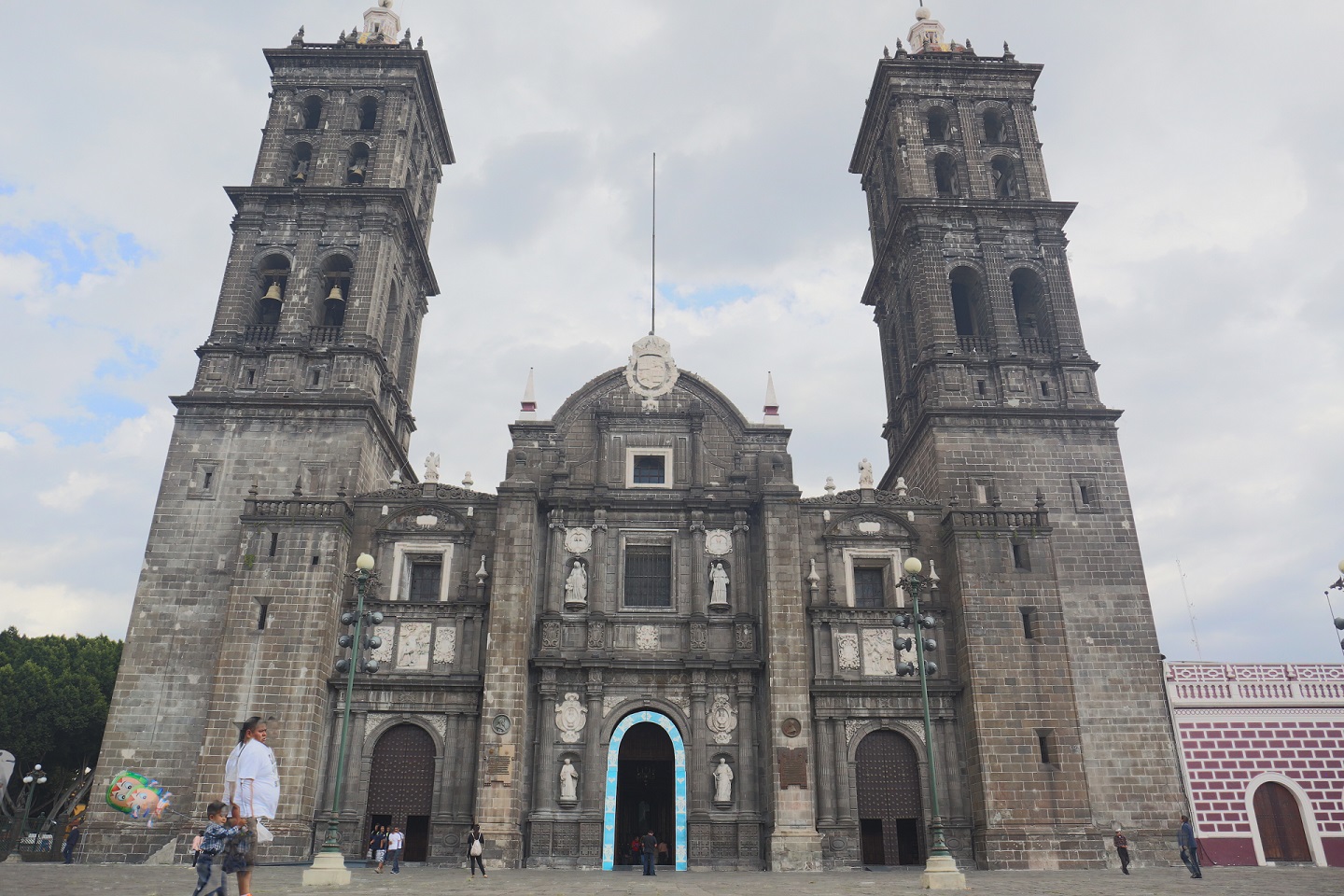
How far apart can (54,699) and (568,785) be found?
87.1 feet

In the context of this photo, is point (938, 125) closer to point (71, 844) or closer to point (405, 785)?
point (405, 785)

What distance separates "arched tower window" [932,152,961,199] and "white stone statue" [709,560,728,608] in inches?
714

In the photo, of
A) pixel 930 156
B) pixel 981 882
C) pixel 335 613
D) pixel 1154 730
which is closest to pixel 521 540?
pixel 335 613

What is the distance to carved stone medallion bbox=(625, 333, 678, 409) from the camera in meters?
32.8

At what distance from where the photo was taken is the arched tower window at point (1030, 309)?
3434cm

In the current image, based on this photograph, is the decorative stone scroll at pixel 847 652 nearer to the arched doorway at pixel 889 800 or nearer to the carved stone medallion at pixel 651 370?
the arched doorway at pixel 889 800

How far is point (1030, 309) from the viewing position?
36.4 m

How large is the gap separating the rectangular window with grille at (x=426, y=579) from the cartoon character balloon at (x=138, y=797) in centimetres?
861

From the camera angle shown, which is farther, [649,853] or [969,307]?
[969,307]

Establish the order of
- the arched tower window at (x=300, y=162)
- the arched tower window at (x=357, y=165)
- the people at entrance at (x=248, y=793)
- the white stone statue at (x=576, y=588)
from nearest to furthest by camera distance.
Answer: the people at entrance at (x=248, y=793)
the white stone statue at (x=576, y=588)
the arched tower window at (x=300, y=162)
the arched tower window at (x=357, y=165)

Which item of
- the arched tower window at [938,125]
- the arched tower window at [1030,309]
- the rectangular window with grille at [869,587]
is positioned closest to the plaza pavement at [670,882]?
the rectangular window with grille at [869,587]

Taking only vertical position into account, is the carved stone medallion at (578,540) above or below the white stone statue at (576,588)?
above

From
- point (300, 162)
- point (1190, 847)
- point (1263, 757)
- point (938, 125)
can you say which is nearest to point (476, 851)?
point (1190, 847)

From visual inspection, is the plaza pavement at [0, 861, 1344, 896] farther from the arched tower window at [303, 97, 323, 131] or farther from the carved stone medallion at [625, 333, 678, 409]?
the arched tower window at [303, 97, 323, 131]
